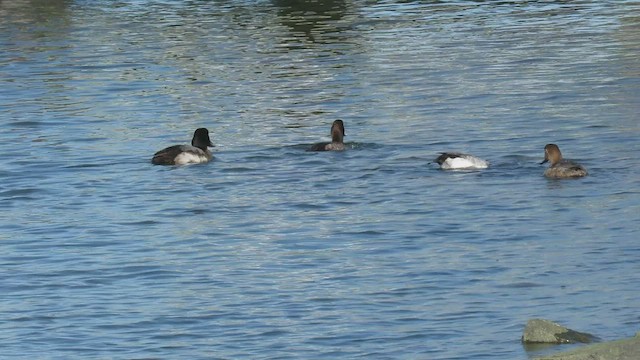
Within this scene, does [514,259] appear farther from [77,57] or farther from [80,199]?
[77,57]

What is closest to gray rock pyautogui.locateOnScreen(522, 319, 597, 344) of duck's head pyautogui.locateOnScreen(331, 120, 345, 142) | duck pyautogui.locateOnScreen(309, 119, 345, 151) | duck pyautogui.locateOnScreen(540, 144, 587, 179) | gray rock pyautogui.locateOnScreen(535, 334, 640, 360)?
gray rock pyautogui.locateOnScreen(535, 334, 640, 360)

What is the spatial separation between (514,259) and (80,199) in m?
6.94

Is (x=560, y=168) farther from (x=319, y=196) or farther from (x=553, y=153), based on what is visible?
(x=319, y=196)

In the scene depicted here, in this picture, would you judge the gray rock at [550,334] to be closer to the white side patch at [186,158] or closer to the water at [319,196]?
the water at [319,196]

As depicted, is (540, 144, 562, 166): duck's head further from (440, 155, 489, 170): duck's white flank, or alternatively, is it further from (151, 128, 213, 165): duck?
(151, 128, 213, 165): duck

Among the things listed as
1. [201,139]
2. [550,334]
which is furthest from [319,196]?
[550,334]

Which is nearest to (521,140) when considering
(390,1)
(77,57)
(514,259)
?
(514,259)

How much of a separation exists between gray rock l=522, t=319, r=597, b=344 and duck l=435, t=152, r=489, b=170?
8.51 metres

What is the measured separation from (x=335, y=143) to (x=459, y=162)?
8.59ft

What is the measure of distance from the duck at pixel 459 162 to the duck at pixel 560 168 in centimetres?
96

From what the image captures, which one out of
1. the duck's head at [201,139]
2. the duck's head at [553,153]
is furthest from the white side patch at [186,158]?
the duck's head at [553,153]

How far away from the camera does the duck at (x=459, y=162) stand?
21939 mm

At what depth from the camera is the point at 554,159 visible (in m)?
21.8

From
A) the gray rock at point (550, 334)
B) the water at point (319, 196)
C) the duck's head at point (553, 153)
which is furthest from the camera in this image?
the duck's head at point (553, 153)
